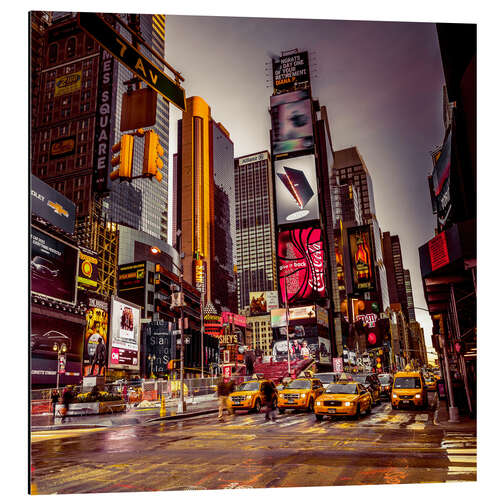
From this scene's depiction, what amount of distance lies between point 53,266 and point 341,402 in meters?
25.0

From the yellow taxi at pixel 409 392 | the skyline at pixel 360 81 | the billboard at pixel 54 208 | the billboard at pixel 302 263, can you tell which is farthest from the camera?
the billboard at pixel 302 263

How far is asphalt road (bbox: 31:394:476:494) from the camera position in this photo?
8094mm

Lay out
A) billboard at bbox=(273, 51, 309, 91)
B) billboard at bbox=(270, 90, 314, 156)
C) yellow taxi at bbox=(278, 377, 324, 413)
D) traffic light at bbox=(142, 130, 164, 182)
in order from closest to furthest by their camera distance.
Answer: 1. traffic light at bbox=(142, 130, 164, 182)
2. yellow taxi at bbox=(278, 377, 324, 413)
3. billboard at bbox=(273, 51, 309, 91)
4. billboard at bbox=(270, 90, 314, 156)

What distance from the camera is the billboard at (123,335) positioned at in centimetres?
4997

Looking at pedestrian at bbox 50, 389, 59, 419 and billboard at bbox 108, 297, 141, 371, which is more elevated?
billboard at bbox 108, 297, 141, 371

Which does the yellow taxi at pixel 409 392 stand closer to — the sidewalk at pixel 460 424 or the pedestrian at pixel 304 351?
the sidewalk at pixel 460 424

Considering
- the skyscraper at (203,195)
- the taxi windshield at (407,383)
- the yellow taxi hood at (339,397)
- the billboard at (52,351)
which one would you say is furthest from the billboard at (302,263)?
the yellow taxi hood at (339,397)

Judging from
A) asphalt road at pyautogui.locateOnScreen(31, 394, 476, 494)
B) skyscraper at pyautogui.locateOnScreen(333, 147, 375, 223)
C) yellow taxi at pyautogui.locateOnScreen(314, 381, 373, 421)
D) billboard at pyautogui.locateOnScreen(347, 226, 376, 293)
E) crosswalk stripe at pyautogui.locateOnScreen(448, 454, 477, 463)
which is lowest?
crosswalk stripe at pyautogui.locateOnScreen(448, 454, 477, 463)

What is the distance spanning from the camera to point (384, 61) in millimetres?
12648

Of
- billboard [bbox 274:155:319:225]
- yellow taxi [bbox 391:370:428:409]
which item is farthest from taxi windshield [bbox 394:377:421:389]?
billboard [bbox 274:155:319:225]

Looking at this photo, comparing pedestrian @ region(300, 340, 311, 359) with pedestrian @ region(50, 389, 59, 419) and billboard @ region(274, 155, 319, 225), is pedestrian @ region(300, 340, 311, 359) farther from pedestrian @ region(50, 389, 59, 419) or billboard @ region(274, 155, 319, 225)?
pedestrian @ region(50, 389, 59, 419)

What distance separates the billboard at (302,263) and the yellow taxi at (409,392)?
53162mm

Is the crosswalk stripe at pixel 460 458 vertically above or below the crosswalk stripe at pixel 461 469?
above

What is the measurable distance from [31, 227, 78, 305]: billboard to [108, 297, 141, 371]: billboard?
1573 centimetres
